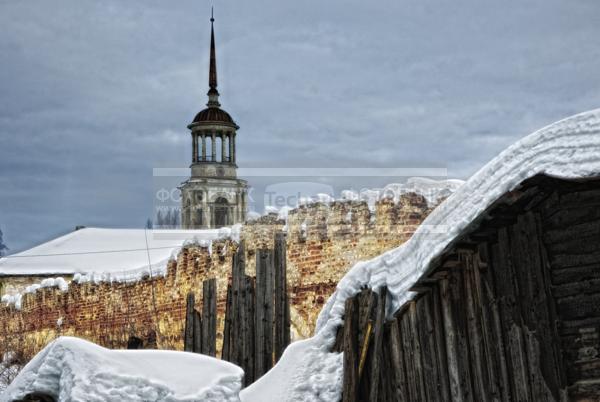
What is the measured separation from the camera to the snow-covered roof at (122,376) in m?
4.64

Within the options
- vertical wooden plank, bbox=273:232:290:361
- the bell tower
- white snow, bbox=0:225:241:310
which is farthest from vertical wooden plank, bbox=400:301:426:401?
the bell tower

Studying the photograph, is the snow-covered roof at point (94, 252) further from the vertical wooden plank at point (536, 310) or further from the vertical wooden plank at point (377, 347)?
the vertical wooden plank at point (536, 310)

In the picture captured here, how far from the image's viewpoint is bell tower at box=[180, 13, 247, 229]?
155ft

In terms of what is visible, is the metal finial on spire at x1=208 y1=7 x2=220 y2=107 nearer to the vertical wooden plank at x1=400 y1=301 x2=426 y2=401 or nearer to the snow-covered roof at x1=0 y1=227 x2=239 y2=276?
the snow-covered roof at x1=0 y1=227 x2=239 y2=276

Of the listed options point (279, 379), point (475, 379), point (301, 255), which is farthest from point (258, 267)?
point (301, 255)

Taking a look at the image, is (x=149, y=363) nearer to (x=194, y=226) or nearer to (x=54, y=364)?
(x=54, y=364)

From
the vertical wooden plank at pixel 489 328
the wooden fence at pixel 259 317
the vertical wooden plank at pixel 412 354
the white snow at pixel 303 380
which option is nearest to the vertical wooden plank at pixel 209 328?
the wooden fence at pixel 259 317

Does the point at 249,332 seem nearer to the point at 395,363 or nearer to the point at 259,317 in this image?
the point at 259,317

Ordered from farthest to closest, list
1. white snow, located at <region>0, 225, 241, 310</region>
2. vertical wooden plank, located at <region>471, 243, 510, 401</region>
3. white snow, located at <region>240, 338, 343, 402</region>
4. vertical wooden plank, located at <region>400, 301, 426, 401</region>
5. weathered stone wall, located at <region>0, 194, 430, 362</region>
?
white snow, located at <region>0, 225, 241, 310</region>
weathered stone wall, located at <region>0, 194, 430, 362</region>
white snow, located at <region>240, 338, 343, 402</region>
vertical wooden plank, located at <region>400, 301, 426, 401</region>
vertical wooden plank, located at <region>471, 243, 510, 401</region>

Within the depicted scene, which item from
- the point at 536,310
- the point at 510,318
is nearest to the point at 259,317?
the point at 510,318

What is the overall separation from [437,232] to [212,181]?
1705 inches

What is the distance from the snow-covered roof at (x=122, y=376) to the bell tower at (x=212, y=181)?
42.1m

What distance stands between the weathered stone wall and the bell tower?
2578 cm

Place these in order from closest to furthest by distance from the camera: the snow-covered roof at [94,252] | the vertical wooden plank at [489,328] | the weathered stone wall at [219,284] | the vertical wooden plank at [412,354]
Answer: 1. the vertical wooden plank at [489,328]
2. the vertical wooden plank at [412,354]
3. the weathered stone wall at [219,284]
4. the snow-covered roof at [94,252]
